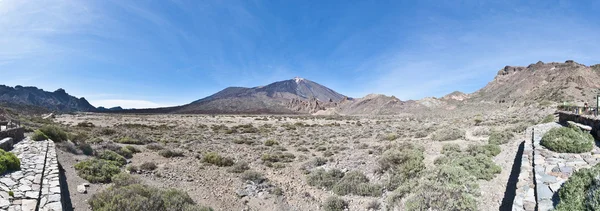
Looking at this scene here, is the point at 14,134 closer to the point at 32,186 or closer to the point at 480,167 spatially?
the point at 32,186

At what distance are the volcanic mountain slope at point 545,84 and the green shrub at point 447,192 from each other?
186ft

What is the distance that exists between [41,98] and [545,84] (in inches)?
9459

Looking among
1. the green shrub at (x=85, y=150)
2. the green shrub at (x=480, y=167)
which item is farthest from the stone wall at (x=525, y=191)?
the green shrub at (x=85, y=150)

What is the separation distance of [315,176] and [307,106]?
143842 millimetres

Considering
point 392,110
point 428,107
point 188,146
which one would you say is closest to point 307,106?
point 392,110

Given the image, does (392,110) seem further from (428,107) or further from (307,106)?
(307,106)

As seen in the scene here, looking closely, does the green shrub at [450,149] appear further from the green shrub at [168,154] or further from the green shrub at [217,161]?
the green shrub at [168,154]

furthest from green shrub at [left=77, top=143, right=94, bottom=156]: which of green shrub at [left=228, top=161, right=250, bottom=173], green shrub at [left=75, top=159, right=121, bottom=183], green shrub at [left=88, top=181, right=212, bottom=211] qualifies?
green shrub at [left=88, top=181, right=212, bottom=211]

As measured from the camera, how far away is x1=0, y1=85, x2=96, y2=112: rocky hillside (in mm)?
138250

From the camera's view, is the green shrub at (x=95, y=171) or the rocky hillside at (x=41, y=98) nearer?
the green shrub at (x=95, y=171)

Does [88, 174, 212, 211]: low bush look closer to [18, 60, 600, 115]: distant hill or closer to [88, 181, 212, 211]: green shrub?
[88, 181, 212, 211]: green shrub

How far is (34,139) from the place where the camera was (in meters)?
12.4

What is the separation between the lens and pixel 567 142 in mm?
8094

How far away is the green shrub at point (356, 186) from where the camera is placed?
1004 cm
